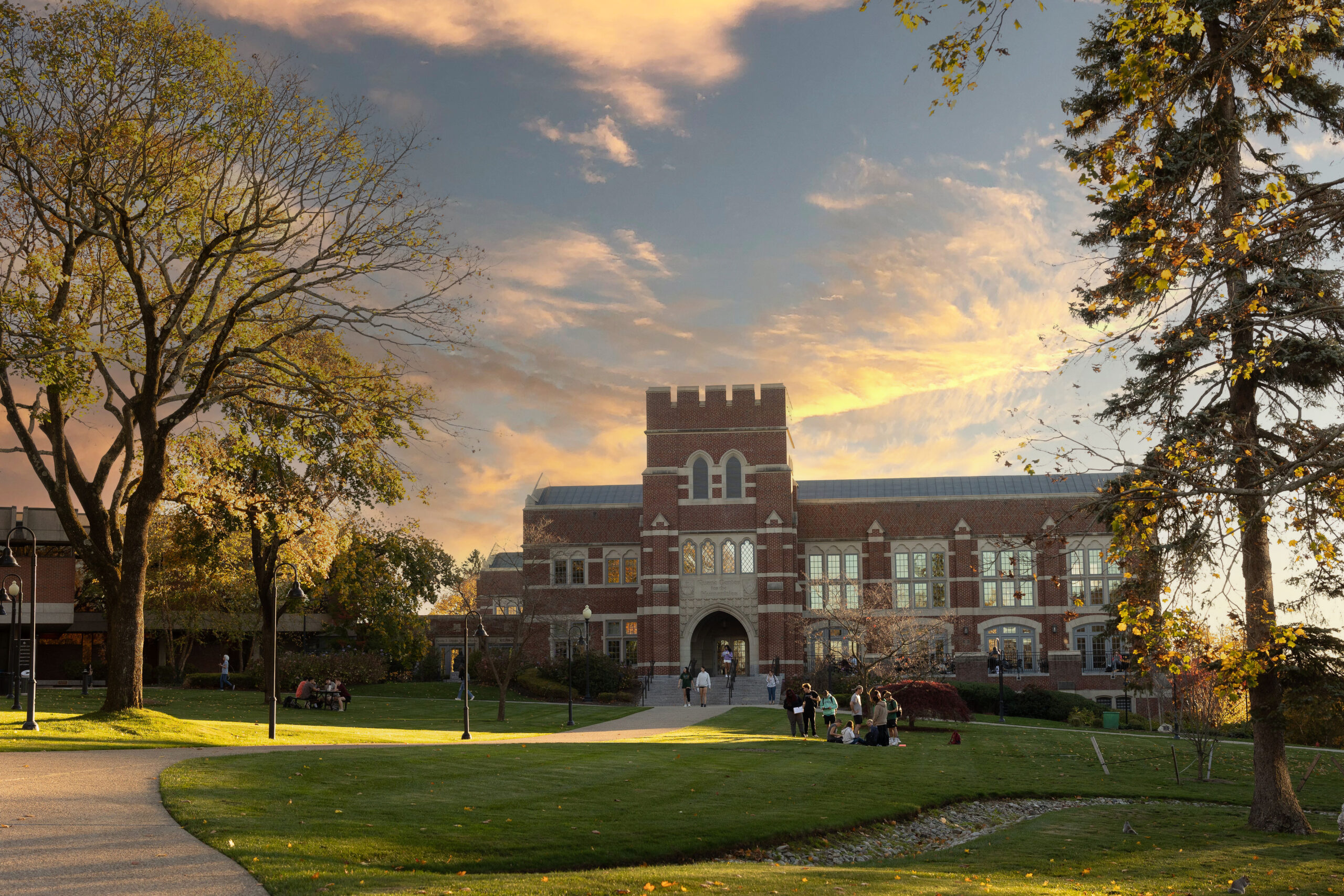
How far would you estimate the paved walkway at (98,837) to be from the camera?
858 cm

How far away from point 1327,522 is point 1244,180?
29.1 ft

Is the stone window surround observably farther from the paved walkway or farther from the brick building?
the paved walkway

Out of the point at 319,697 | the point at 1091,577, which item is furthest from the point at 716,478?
the point at 319,697

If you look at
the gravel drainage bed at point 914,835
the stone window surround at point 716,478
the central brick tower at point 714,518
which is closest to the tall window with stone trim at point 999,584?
the central brick tower at point 714,518

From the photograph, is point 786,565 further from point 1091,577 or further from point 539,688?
point 1091,577

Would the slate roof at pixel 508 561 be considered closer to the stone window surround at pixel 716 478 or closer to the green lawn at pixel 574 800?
the stone window surround at pixel 716 478

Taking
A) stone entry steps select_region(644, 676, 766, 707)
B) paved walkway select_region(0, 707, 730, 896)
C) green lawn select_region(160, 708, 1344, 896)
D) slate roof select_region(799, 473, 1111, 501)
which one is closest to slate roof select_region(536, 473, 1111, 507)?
slate roof select_region(799, 473, 1111, 501)

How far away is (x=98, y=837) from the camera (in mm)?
10055

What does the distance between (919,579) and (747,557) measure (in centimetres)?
876

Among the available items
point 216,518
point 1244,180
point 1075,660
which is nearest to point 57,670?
point 216,518

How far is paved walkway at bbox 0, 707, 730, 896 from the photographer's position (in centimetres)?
858

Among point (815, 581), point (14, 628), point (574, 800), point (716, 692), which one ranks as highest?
point (815, 581)

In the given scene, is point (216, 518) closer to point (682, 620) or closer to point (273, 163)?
point (273, 163)

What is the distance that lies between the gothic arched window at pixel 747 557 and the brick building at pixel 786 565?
0.17 feet
